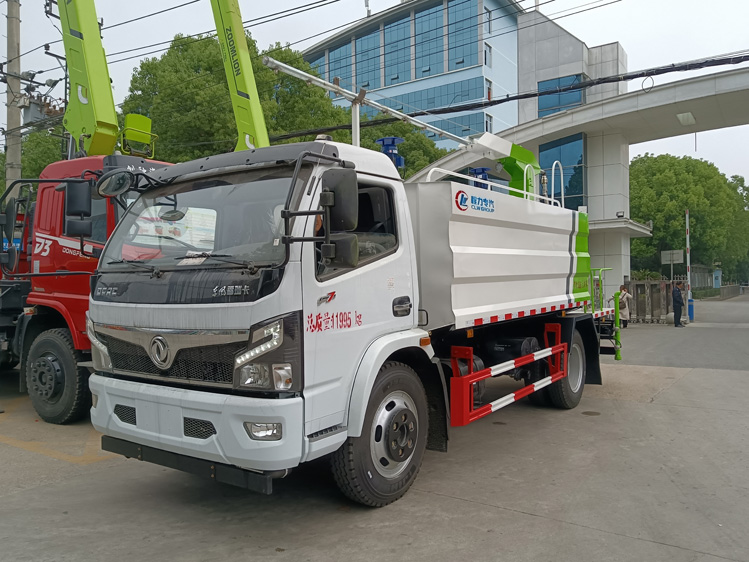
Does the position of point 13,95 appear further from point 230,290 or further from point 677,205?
point 677,205

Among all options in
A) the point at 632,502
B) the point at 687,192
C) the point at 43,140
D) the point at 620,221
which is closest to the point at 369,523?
the point at 632,502

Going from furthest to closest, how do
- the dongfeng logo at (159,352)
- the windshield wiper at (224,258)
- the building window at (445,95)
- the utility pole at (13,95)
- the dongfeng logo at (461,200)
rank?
the building window at (445,95), the utility pole at (13,95), the dongfeng logo at (461,200), the dongfeng logo at (159,352), the windshield wiper at (224,258)

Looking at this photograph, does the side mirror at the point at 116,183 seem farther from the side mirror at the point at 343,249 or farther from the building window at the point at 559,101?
the building window at the point at 559,101

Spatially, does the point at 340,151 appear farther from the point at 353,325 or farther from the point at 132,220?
the point at 132,220

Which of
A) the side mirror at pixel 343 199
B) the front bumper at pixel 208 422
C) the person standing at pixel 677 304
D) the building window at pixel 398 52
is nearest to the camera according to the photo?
the front bumper at pixel 208 422

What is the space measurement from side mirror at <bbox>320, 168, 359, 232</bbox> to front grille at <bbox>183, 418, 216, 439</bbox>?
1.42 metres

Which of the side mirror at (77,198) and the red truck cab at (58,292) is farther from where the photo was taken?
the red truck cab at (58,292)

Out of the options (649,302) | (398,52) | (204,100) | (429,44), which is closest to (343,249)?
(204,100)

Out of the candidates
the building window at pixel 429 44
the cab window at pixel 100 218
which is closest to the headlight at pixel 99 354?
the cab window at pixel 100 218

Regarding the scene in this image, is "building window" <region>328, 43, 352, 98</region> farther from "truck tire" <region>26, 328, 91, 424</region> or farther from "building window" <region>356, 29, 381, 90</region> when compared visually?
"truck tire" <region>26, 328, 91, 424</region>

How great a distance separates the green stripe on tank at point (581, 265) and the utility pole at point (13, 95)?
499 inches

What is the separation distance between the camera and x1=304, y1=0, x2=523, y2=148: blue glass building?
155 feet

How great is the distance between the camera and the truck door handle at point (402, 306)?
4.43 metres

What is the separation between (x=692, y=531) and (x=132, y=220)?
15.0ft
